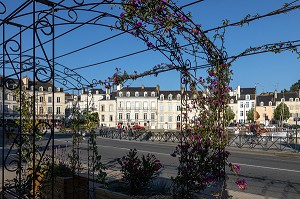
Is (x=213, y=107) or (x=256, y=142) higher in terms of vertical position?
(x=213, y=107)

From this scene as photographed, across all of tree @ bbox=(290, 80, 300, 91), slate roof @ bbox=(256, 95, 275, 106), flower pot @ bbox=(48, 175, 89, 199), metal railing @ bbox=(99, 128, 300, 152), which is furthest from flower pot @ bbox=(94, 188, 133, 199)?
tree @ bbox=(290, 80, 300, 91)

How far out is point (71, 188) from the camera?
191 inches

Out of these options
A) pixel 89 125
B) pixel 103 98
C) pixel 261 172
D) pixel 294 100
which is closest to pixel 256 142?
pixel 261 172

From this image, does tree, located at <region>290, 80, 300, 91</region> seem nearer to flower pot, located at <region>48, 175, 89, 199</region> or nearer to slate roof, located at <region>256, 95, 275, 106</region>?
slate roof, located at <region>256, 95, 275, 106</region>

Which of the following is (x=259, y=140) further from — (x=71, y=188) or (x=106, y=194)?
(x=106, y=194)

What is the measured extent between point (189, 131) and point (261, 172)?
7320 millimetres

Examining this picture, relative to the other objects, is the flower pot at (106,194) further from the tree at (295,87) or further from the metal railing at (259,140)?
the tree at (295,87)

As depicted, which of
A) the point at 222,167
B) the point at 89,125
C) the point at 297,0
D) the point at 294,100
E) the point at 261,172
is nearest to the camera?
the point at 297,0

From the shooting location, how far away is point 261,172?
9820 millimetres

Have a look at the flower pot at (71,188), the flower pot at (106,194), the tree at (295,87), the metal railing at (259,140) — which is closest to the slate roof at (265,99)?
the tree at (295,87)

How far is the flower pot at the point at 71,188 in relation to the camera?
477 cm

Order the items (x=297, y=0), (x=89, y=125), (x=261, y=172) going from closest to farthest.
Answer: (x=297, y=0), (x=89, y=125), (x=261, y=172)

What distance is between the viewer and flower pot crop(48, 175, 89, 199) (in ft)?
15.7

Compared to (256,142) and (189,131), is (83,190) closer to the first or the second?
(189,131)
